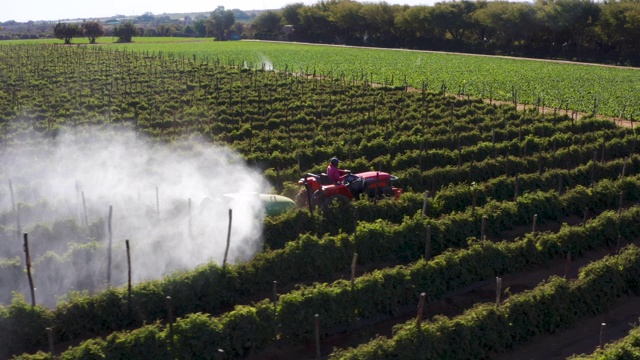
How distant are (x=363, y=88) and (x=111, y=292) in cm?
A: 2516

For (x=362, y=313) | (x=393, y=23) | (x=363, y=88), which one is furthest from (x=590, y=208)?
(x=393, y=23)

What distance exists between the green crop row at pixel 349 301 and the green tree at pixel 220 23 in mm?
89437

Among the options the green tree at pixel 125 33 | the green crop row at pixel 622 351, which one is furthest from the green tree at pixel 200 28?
the green crop row at pixel 622 351

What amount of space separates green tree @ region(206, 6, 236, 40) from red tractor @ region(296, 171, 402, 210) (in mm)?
85911

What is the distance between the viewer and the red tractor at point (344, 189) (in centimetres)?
1510

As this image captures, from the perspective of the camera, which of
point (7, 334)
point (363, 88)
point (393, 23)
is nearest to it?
point (7, 334)

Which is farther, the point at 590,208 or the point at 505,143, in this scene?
the point at 505,143

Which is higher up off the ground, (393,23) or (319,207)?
(393,23)

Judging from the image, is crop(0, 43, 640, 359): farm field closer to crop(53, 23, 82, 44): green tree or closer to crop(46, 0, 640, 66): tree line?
crop(46, 0, 640, 66): tree line

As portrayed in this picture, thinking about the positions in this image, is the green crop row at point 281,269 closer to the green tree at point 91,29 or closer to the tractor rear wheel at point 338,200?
the tractor rear wheel at point 338,200

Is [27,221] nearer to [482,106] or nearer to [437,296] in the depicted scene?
[437,296]

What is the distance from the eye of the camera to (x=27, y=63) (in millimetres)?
46375

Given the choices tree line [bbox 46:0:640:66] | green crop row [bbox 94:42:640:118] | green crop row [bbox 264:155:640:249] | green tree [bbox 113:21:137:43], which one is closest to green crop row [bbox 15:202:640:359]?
green crop row [bbox 264:155:640:249]

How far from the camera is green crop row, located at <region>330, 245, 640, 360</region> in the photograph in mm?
9422
